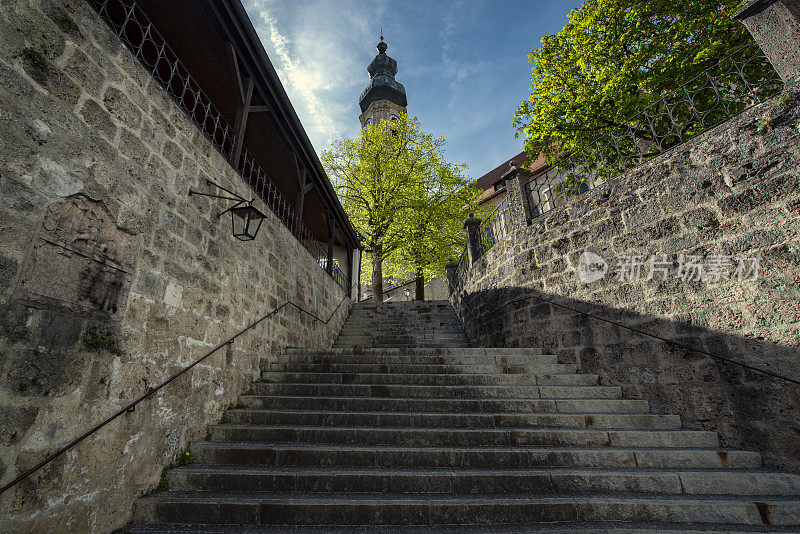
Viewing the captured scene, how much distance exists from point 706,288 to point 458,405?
302 cm

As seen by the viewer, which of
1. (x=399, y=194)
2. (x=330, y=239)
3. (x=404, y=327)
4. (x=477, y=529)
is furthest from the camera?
(x=399, y=194)

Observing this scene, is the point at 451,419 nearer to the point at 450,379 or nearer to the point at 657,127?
the point at 450,379

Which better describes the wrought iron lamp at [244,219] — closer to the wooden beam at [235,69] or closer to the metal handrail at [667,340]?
the wooden beam at [235,69]

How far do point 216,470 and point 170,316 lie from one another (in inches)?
54.3

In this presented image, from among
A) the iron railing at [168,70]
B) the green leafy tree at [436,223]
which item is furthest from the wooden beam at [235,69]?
the green leafy tree at [436,223]

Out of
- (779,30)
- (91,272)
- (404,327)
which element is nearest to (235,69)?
(91,272)

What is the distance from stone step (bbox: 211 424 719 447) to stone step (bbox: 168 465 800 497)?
1.63 ft

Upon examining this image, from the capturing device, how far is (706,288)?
3.61 m

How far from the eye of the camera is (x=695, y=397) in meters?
3.58

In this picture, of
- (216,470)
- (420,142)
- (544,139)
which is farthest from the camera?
(420,142)

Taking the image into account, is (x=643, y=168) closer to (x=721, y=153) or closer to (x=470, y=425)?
(x=721, y=153)

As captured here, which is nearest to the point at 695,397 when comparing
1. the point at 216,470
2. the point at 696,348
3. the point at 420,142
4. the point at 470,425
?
A: the point at 696,348

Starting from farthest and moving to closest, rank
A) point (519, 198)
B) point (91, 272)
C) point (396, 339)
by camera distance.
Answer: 1. point (396, 339)
2. point (519, 198)
3. point (91, 272)

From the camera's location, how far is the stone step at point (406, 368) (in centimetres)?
470
